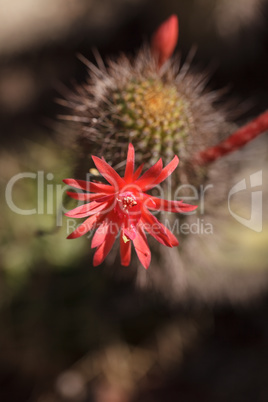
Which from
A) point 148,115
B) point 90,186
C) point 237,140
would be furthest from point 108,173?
point 237,140

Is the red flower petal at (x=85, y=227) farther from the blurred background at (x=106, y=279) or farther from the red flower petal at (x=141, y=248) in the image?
the blurred background at (x=106, y=279)

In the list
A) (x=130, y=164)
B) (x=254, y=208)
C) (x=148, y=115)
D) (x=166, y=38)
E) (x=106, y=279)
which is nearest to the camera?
(x=130, y=164)

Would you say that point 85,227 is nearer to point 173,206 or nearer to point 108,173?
point 108,173

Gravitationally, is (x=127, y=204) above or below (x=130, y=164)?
below

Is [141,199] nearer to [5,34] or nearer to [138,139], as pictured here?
[138,139]

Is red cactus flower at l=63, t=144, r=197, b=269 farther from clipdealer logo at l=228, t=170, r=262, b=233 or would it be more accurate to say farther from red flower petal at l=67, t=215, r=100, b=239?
clipdealer logo at l=228, t=170, r=262, b=233

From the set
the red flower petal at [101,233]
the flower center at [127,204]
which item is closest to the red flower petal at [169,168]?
the flower center at [127,204]
